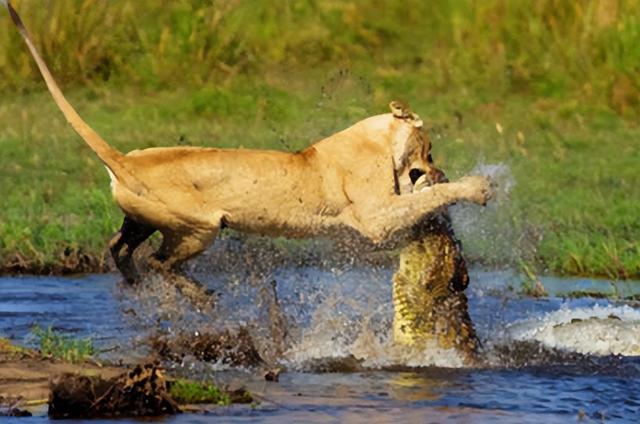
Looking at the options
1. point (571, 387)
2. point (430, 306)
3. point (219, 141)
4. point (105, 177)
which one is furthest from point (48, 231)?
point (571, 387)

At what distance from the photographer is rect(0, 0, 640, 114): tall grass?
16.0 metres

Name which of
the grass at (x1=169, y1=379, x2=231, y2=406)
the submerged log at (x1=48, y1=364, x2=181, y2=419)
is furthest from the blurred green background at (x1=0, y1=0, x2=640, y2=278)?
the submerged log at (x1=48, y1=364, x2=181, y2=419)

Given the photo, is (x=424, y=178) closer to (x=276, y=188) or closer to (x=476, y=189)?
(x=476, y=189)

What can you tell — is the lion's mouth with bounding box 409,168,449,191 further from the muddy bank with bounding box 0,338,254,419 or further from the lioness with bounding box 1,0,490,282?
the muddy bank with bounding box 0,338,254,419

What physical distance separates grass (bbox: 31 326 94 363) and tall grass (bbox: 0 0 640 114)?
6.94 m

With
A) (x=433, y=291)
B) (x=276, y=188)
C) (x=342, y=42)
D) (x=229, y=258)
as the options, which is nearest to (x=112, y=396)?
(x=276, y=188)

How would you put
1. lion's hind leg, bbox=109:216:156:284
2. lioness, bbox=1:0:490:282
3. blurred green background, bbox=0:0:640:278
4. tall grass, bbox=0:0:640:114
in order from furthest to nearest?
tall grass, bbox=0:0:640:114 → blurred green background, bbox=0:0:640:278 → lion's hind leg, bbox=109:216:156:284 → lioness, bbox=1:0:490:282

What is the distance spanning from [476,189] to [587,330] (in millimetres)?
1292

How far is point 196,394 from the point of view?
7992mm

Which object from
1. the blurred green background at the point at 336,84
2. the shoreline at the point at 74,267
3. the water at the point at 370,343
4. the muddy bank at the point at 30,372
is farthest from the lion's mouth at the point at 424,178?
the blurred green background at the point at 336,84

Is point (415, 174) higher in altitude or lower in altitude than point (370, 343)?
higher

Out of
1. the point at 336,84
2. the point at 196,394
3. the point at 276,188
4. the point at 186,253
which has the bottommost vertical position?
the point at 196,394

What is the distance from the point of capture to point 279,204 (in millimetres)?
9000

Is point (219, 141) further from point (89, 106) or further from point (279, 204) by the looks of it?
point (279, 204)
